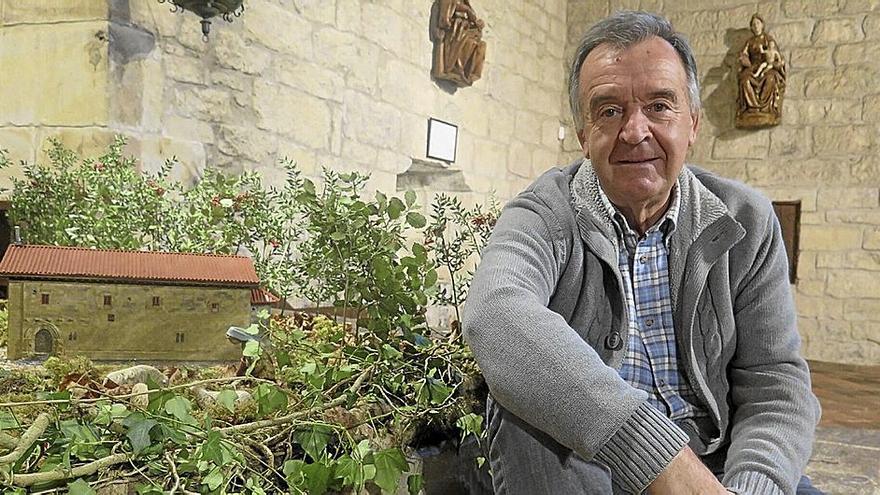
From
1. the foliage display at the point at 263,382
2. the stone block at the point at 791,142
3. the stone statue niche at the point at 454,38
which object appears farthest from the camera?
the stone block at the point at 791,142

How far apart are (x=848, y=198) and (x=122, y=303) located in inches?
196

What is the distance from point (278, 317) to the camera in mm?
1811

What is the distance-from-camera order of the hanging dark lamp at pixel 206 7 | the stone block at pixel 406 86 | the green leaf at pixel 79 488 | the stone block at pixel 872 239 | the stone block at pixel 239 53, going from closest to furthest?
1. the green leaf at pixel 79 488
2. the hanging dark lamp at pixel 206 7
3. the stone block at pixel 239 53
4. the stone block at pixel 406 86
5. the stone block at pixel 872 239

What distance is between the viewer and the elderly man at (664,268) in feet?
4.08

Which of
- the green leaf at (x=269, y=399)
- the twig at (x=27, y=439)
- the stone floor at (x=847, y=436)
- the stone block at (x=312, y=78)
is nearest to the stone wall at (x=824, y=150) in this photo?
the stone floor at (x=847, y=436)

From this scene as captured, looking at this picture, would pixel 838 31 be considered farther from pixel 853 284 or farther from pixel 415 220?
pixel 415 220

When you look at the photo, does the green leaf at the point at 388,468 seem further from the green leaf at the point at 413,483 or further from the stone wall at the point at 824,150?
the stone wall at the point at 824,150

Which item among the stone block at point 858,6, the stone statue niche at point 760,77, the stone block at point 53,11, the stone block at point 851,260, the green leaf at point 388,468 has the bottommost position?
the green leaf at point 388,468

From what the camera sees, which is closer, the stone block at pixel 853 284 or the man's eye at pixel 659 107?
the man's eye at pixel 659 107

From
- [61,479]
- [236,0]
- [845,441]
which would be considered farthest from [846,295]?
[61,479]

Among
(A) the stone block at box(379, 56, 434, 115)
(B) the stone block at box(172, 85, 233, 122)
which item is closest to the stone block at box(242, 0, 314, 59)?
(B) the stone block at box(172, 85, 233, 122)

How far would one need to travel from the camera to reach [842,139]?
5.17m

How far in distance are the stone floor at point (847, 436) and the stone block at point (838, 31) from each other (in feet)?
7.15

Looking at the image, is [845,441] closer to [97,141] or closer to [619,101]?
[619,101]
